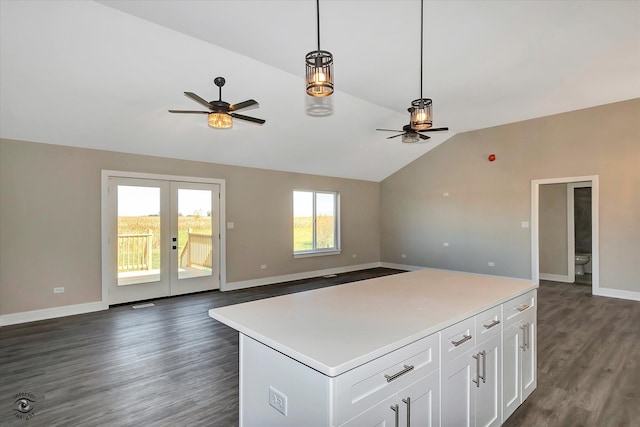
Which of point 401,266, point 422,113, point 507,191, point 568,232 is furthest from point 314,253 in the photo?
point 568,232

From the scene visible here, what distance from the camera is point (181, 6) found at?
2908mm

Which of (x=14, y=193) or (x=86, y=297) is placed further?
(x=86, y=297)

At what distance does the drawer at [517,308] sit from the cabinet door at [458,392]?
19.0 inches

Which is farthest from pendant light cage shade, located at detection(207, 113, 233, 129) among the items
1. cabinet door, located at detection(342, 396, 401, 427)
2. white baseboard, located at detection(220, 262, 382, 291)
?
white baseboard, located at detection(220, 262, 382, 291)

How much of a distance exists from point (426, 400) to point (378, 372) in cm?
44

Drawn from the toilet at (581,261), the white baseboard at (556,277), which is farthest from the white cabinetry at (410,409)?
the toilet at (581,261)

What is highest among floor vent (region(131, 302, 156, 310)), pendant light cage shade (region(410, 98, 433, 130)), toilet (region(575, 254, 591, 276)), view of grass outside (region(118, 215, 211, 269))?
pendant light cage shade (region(410, 98, 433, 130))

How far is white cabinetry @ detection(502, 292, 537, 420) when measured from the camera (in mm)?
2104

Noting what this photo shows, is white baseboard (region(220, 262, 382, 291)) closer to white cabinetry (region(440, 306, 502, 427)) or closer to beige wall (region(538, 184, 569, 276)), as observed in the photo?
beige wall (region(538, 184, 569, 276))

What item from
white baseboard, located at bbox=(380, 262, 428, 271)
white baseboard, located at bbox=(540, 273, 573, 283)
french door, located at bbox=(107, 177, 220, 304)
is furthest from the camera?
white baseboard, located at bbox=(380, 262, 428, 271)

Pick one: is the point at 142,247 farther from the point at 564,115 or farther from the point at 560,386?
the point at 564,115

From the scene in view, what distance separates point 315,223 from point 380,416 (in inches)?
267

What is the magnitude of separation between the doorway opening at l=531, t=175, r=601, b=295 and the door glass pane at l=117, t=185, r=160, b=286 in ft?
23.4

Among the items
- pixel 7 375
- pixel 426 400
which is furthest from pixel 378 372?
pixel 7 375
